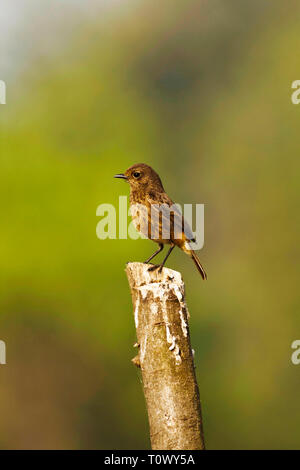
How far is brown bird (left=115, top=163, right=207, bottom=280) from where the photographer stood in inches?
290

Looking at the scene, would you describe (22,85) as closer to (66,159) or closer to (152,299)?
(66,159)

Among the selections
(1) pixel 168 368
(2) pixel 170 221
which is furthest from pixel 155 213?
(1) pixel 168 368

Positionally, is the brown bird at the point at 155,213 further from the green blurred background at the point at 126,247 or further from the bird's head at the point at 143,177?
the green blurred background at the point at 126,247

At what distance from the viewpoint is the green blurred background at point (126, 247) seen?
63.4ft

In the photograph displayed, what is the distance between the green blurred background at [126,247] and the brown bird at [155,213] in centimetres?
1090

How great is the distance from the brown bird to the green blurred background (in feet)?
35.8

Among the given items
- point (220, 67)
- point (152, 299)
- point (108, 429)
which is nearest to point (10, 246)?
point (108, 429)

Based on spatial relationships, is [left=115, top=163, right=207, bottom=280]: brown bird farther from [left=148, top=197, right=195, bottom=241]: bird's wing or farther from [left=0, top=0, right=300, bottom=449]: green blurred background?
[left=0, top=0, right=300, bottom=449]: green blurred background

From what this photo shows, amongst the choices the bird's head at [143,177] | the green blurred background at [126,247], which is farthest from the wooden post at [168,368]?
the green blurred background at [126,247]

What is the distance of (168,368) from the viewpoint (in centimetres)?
484

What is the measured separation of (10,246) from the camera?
1959 centimetres

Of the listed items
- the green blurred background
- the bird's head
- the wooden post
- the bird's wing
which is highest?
the green blurred background

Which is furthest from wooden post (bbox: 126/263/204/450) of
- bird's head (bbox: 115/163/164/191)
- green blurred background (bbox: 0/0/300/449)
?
green blurred background (bbox: 0/0/300/449)

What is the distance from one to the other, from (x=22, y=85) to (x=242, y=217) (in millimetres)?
8857
